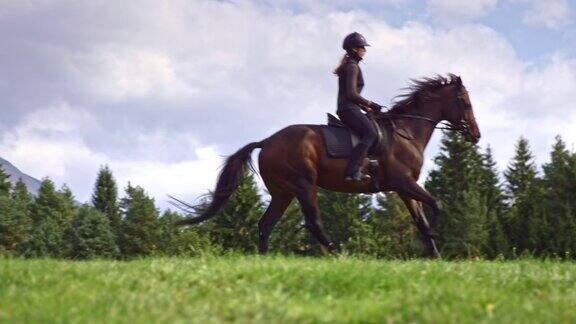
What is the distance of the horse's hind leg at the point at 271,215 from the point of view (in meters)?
12.8

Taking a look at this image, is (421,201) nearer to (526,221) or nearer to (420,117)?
(420,117)

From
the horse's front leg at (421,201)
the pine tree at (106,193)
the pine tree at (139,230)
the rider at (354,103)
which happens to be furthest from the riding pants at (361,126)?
the pine tree at (106,193)

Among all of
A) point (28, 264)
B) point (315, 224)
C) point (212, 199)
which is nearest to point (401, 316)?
point (28, 264)

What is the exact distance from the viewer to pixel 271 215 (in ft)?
42.6

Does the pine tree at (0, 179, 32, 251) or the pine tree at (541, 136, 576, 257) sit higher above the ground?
the pine tree at (541, 136, 576, 257)

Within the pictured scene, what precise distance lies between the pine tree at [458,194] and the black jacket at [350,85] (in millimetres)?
39427

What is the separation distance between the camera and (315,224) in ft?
41.3

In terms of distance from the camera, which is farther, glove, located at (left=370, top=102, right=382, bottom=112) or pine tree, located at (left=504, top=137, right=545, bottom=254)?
pine tree, located at (left=504, top=137, right=545, bottom=254)

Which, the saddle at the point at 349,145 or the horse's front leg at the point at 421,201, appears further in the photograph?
the saddle at the point at 349,145

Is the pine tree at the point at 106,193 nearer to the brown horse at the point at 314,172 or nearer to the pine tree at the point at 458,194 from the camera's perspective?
the pine tree at the point at 458,194

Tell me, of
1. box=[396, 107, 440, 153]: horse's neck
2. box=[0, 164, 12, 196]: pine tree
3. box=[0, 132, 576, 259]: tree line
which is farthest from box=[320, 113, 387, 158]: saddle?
box=[0, 164, 12, 196]: pine tree

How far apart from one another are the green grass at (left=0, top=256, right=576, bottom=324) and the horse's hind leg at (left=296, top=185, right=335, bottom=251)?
3540 mm

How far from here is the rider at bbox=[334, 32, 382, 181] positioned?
12.7m

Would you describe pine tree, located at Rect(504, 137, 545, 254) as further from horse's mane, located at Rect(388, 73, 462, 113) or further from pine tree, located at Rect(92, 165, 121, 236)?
pine tree, located at Rect(92, 165, 121, 236)
